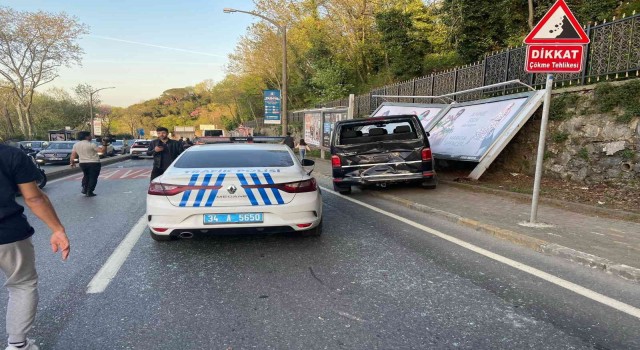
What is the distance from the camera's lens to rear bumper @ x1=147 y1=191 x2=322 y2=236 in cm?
459

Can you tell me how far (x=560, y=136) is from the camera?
900 centimetres

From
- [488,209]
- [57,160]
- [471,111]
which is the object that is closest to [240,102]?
[57,160]

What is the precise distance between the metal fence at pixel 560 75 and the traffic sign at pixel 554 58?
10.0ft

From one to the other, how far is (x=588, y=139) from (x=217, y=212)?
7.73m

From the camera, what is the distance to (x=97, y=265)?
4.54 metres

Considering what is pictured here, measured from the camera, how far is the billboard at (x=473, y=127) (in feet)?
31.3

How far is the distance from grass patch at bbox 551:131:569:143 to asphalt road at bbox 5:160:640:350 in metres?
4.83

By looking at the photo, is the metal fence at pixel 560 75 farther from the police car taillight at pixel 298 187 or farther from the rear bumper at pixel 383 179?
the police car taillight at pixel 298 187

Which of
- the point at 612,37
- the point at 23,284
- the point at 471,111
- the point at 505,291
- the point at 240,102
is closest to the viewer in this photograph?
the point at 23,284

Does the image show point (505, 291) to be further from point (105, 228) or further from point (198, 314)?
point (105, 228)

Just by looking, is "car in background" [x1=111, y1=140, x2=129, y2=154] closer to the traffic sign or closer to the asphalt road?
the asphalt road

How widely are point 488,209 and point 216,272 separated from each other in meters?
4.99

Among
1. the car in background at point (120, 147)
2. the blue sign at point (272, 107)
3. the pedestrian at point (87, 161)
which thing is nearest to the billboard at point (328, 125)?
the blue sign at point (272, 107)

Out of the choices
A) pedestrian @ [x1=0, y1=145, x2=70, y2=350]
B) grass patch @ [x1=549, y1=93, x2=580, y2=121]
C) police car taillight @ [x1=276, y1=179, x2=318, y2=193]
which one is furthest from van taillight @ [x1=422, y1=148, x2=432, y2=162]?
pedestrian @ [x1=0, y1=145, x2=70, y2=350]
